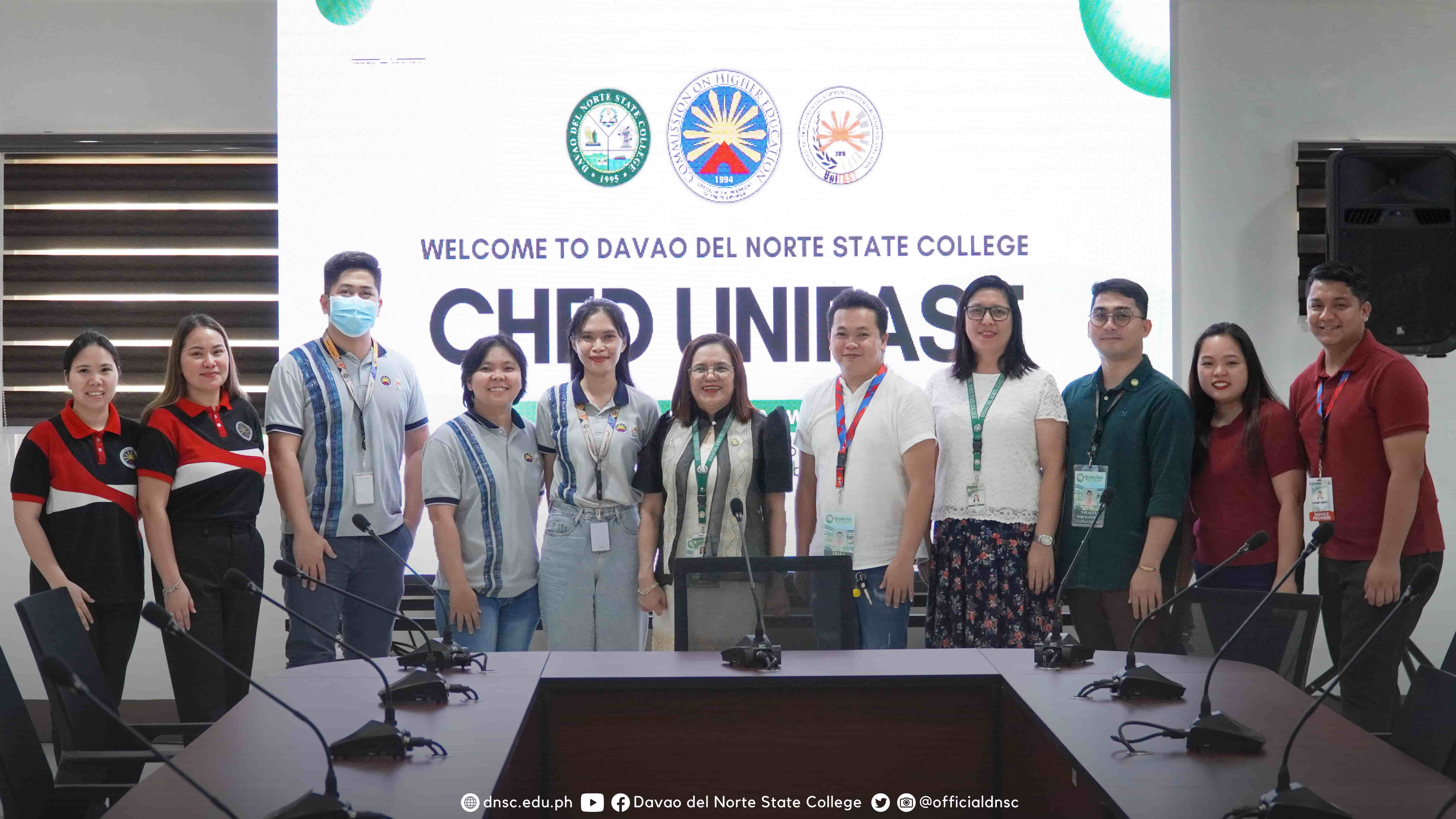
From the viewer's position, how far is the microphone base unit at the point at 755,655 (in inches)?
94.0

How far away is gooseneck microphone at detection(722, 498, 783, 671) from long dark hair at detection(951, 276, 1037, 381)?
1076mm

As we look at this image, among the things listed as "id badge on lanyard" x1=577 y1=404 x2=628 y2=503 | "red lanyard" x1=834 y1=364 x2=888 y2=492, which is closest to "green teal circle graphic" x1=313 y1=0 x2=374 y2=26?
"id badge on lanyard" x1=577 y1=404 x2=628 y2=503

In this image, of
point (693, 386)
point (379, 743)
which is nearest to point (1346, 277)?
point (693, 386)

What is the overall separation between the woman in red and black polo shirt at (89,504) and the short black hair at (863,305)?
230 centimetres

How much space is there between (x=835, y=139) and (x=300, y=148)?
2.00 meters

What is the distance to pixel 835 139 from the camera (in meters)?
4.05

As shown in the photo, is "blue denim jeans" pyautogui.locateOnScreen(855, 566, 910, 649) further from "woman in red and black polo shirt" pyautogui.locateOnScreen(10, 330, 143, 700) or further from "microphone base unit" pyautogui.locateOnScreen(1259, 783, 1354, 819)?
"woman in red and black polo shirt" pyautogui.locateOnScreen(10, 330, 143, 700)

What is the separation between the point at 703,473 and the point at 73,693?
5.41 ft

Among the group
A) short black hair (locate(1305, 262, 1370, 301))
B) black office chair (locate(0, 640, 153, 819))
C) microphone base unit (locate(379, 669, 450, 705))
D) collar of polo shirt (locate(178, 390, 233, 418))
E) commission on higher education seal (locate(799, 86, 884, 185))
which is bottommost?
black office chair (locate(0, 640, 153, 819))

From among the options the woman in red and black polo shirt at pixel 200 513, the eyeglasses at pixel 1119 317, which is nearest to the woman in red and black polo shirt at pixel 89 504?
the woman in red and black polo shirt at pixel 200 513

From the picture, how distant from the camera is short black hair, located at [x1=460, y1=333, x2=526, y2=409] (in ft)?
10.8

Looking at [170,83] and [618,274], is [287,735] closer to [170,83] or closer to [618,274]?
[618,274]

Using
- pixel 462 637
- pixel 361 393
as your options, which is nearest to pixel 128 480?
pixel 361 393

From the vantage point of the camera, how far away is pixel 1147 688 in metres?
2.13
